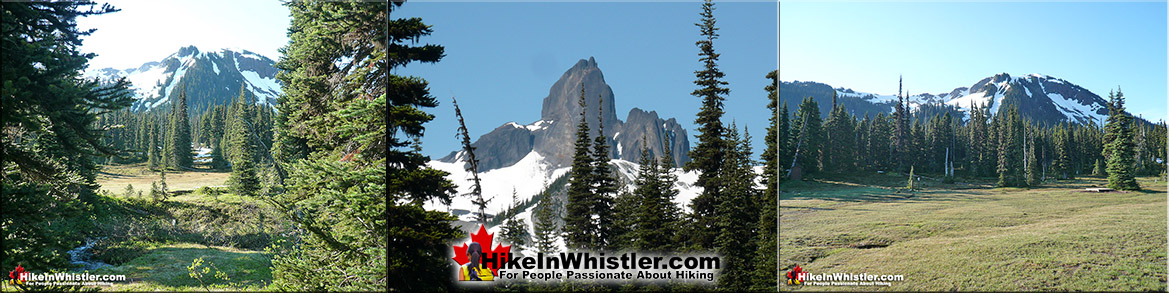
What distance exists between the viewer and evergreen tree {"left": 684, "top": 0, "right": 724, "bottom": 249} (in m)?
4.88

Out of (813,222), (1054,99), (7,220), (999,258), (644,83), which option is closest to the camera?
(644,83)

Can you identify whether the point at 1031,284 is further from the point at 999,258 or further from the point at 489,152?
the point at 489,152

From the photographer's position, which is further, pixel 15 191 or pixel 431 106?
pixel 15 191

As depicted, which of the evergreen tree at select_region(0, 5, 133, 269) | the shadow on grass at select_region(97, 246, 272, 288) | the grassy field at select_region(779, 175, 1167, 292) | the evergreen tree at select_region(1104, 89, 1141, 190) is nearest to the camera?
the evergreen tree at select_region(0, 5, 133, 269)

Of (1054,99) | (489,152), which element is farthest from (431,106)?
(1054,99)

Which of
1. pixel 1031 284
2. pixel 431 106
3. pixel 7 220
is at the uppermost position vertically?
pixel 431 106

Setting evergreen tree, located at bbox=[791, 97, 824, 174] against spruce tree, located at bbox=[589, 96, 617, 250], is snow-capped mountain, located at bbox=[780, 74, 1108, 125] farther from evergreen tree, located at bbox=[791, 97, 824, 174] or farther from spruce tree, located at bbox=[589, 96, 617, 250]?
spruce tree, located at bbox=[589, 96, 617, 250]

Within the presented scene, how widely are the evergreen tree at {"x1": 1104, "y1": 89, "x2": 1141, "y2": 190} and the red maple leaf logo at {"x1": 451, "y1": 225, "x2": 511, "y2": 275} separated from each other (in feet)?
35.7

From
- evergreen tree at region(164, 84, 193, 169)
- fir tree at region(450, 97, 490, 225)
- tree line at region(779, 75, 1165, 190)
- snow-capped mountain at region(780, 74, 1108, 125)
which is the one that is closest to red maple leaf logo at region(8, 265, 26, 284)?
fir tree at region(450, 97, 490, 225)

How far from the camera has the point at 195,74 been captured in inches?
487

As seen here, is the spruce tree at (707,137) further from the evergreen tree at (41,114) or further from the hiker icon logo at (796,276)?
the evergreen tree at (41,114)

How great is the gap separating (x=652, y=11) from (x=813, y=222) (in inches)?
297

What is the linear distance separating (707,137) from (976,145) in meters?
9.53

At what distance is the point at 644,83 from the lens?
193 inches
